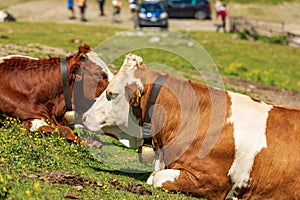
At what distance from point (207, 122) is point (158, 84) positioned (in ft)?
3.05

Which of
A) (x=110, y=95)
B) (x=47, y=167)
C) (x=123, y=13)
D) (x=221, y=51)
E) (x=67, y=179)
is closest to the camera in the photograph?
(x=67, y=179)

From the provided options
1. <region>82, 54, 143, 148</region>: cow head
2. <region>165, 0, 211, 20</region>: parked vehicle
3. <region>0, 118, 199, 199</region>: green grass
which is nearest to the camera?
<region>0, 118, 199, 199</region>: green grass

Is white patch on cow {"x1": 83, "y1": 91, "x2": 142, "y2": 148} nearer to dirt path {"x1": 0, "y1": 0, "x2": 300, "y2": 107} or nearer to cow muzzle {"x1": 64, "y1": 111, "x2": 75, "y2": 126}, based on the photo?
cow muzzle {"x1": 64, "y1": 111, "x2": 75, "y2": 126}

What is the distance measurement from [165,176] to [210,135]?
2.93 feet

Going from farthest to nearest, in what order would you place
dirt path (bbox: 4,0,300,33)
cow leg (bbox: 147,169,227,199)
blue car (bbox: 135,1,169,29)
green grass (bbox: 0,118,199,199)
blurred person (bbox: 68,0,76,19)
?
dirt path (bbox: 4,0,300,33)
blurred person (bbox: 68,0,76,19)
blue car (bbox: 135,1,169,29)
cow leg (bbox: 147,169,227,199)
green grass (bbox: 0,118,199,199)

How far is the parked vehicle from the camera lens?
52094 millimetres

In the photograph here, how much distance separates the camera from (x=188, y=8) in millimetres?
52062

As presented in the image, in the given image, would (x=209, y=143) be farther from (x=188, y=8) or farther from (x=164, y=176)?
(x=188, y=8)

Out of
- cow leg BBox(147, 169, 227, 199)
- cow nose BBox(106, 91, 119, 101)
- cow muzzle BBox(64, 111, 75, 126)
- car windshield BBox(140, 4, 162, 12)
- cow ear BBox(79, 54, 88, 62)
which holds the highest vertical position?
cow ear BBox(79, 54, 88, 62)

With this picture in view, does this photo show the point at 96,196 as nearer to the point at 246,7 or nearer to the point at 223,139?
the point at 223,139

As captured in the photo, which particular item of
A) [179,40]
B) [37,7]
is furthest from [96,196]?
[37,7]

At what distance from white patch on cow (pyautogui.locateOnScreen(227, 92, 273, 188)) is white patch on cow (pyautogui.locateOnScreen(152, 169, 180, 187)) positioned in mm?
795

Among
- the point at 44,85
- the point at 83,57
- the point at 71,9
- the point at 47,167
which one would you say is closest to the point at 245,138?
the point at 47,167

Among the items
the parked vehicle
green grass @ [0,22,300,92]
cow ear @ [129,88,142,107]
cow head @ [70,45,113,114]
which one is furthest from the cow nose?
the parked vehicle
